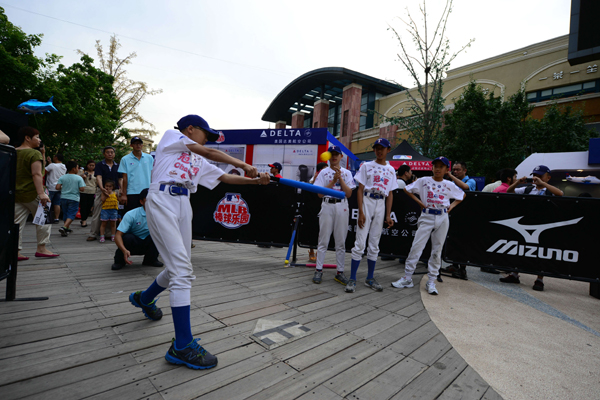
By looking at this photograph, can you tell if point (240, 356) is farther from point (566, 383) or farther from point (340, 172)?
point (340, 172)

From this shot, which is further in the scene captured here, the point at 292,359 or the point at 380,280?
the point at 380,280

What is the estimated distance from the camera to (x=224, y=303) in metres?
3.63

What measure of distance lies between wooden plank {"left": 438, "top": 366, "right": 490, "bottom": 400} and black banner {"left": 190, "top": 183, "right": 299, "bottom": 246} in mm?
4163

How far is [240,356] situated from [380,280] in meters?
3.33

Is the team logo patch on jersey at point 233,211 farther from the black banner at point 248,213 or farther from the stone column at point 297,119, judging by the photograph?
the stone column at point 297,119

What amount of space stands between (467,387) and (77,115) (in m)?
22.7

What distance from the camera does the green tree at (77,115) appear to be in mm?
17812

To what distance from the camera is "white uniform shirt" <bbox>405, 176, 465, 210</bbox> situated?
4.64 meters

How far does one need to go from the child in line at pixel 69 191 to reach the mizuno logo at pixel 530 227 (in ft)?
31.6

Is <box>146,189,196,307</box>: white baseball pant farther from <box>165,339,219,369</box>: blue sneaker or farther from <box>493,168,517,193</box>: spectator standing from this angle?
<box>493,168,517,193</box>: spectator standing

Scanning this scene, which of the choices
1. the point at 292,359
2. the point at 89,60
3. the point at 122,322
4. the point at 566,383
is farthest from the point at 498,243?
the point at 89,60

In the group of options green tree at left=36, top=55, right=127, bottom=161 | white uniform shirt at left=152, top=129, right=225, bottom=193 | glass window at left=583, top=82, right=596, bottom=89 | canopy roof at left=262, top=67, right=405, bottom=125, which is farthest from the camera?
canopy roof at left=262, top=67, right=405, bottom=125

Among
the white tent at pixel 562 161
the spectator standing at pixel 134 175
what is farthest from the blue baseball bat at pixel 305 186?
the white tent at pixel 562 161

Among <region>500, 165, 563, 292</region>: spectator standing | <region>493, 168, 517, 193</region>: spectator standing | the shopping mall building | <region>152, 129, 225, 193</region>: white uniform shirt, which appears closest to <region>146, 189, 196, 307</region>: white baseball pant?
<region>152, 129, 225, 193</region>: white uniform shirt
